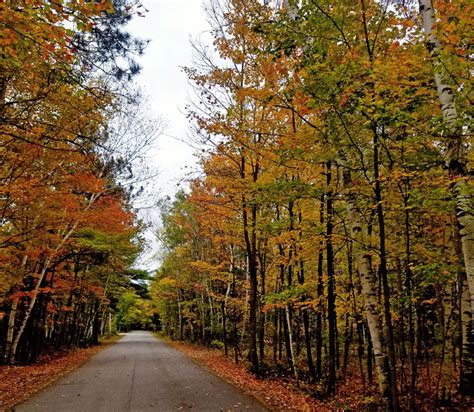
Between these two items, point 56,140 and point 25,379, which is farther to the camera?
point 25,379

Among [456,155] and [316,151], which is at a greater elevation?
[316,151]

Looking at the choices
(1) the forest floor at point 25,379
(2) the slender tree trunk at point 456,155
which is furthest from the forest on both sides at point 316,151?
(1) the forest floor at point 25,379

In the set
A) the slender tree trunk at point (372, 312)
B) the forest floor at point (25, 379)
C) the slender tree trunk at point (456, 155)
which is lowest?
the forest floor at point (25, 379)

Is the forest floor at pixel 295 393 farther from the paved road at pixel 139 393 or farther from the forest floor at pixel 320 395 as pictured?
the paved road at pixel 139 393

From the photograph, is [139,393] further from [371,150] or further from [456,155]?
[456,155]

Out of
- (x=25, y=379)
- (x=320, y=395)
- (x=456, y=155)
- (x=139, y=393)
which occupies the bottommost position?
(x=25, y=379)

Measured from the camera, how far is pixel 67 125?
931 cm

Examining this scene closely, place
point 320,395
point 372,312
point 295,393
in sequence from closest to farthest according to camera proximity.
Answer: point 372,312 < point 320,395 < point 295,393

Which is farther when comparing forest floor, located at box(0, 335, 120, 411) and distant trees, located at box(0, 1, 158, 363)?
forest floor, located at box(0, 335, 120, 411)

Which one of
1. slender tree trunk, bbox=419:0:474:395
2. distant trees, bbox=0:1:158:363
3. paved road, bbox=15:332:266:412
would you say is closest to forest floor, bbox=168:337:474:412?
paved road, bbox=15:332:266:412

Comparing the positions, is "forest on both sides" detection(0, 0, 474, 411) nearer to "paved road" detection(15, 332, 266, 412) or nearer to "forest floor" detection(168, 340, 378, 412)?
"forest floor" detection(168, 340, 378, 412)

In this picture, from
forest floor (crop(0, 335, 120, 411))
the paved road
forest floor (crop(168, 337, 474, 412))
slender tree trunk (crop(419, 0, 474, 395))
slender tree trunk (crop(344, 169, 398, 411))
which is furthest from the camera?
forest floor (crop(0, 335, 120, 411))

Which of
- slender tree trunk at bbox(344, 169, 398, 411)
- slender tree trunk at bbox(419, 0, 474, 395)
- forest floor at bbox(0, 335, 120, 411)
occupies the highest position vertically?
slender tree trunk at bbox(419, 0, 474, 395)

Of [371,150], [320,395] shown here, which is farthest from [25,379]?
[371,150]
